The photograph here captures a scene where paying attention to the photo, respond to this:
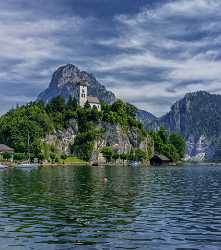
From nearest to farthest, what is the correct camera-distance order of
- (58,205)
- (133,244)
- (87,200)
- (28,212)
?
1. (133,244)
2. (28,212)
3. (58,205)
4. (87,200)

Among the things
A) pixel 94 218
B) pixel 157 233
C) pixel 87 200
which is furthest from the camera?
pixel 87 200

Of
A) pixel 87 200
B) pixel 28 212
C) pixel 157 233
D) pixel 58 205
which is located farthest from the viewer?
pixel 87 200

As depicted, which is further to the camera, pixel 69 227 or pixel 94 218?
pixel 94 218

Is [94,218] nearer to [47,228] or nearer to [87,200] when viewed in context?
[47,228]

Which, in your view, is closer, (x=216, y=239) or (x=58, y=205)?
(x=216, y=239)

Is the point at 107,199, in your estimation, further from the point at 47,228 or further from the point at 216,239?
the point at 216,239

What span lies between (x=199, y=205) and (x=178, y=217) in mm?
8832

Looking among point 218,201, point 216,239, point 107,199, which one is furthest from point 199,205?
point 216,239

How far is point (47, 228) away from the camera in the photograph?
28.9m

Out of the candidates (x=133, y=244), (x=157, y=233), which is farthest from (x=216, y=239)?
(x=133, y=244)

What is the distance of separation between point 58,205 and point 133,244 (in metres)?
17.7

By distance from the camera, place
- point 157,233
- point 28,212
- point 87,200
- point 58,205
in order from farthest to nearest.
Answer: point 87,200 → point 58,205 → point 28,212 → point 157,233

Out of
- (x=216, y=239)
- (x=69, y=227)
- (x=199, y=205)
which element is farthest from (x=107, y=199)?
(x=216, y=239)

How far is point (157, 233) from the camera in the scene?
1088 inches
